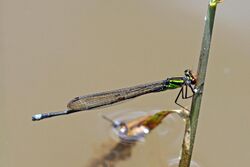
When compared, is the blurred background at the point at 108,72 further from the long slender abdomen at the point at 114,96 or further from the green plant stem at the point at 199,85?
the green plant stem at the point at 199,85

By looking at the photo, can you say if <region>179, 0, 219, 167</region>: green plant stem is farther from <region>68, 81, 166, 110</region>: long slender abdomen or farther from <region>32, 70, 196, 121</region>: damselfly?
<region>68, 81, 166, 110</region>: long slender abdomen

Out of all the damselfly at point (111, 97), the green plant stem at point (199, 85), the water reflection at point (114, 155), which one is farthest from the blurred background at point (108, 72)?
the green plant stem at point (199, 85)

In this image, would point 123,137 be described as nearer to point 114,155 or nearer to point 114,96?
point 114,155

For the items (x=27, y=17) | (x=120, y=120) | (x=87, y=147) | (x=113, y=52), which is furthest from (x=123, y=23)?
(x=87, y=147)

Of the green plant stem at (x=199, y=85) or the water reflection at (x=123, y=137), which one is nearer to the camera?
the green plant stem at (x=199, y=85)

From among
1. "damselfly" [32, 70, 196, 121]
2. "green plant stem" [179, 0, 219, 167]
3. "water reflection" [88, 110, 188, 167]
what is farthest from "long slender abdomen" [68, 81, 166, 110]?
"green plant stem" [179, 0, 219, 167]

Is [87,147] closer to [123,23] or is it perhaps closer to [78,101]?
[78,101]
